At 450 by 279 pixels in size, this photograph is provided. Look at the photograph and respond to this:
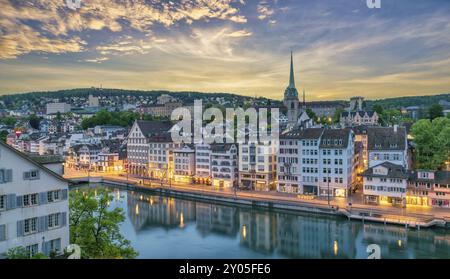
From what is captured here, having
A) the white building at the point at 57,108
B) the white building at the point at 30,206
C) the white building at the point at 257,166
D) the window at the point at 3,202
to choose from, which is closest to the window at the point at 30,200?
the white building at the point at 30,206

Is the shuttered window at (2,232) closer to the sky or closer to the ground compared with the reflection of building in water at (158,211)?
closer to the sky

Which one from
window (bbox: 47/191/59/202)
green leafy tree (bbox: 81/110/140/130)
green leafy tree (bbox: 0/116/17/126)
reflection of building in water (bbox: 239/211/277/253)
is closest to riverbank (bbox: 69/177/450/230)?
reflection of building in water (bbox: 239/211/277/253)

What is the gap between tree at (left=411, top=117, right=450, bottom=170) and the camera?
2864 cm

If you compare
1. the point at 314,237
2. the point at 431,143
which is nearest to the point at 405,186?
the point at 314,237

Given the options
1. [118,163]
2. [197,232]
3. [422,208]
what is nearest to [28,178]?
[197,232]

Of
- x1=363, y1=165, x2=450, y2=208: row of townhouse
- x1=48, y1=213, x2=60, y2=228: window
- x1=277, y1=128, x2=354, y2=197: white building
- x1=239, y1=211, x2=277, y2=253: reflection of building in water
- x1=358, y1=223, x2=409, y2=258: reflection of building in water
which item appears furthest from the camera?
x1=277, y1=128, x2=354, y2=197: white building

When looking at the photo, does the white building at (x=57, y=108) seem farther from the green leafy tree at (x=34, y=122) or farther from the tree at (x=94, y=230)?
the tree at (x=94, y=230)

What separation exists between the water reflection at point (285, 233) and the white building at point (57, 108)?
3314 inches

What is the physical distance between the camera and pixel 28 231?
9680 millimetres

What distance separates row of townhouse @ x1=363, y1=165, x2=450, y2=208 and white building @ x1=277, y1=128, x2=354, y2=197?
8.46ft

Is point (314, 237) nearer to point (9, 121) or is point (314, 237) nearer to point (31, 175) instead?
point (31, 175)

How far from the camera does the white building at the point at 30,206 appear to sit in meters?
9.29

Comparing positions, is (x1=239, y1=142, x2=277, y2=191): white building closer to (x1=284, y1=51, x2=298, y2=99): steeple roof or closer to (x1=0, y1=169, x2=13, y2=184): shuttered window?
(x1=0, y1=169, x2=13, y2=184): shuttered window

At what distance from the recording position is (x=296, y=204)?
79.3 feet
